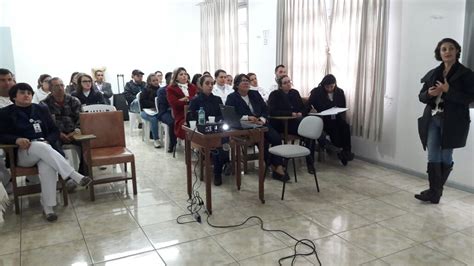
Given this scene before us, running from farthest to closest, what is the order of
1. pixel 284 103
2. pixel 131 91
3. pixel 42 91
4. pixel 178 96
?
1. pixel 131 91
2. pixel 178 96
3. pixel 42 91
4. pixel 284 103

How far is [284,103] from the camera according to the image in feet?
15.4

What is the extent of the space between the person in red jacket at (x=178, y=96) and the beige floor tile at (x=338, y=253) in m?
2.73

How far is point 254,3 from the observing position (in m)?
6.79

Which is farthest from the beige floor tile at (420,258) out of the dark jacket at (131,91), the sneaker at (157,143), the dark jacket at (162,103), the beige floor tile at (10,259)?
the dark jacket at (131,91)

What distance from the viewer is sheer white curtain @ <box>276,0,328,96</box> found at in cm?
518

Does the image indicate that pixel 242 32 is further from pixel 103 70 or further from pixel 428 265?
pixel 428 265

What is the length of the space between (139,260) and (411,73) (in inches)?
131

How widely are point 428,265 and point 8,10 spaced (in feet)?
26.5

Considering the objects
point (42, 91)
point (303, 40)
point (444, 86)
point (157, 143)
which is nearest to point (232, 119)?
point (444, 86)

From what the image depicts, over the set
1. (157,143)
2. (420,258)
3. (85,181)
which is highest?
(85,181)

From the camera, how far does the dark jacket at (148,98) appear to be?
6277 millimetres

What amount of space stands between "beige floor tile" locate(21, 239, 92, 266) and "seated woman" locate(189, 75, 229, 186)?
65.7 inches

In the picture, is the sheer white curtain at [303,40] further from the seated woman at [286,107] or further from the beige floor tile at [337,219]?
the beige floor tile at [337,219]

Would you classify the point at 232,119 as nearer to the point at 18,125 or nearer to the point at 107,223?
the point at 107,223
